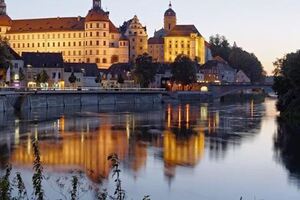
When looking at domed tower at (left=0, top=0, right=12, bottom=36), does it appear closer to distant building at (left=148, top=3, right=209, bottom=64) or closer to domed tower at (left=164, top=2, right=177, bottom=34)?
distant building at (left=148, top=3, right=209, bottom=64)

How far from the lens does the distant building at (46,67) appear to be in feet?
320

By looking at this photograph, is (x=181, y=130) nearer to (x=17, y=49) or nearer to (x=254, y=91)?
(x=254, y=91)

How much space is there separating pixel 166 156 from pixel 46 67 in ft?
237

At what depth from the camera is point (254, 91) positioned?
144625mm

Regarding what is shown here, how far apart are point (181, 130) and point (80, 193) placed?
82.6ft

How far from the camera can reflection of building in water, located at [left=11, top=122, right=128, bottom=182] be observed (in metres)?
26.1

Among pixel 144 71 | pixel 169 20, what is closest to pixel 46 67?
pixel 144 71

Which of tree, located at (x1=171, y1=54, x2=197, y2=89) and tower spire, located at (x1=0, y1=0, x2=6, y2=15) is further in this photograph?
tower spire, located at (x1=0, y1=0, x2=6, y2=15)

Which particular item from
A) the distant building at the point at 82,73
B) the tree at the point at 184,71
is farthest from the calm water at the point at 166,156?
the tree at the point at 184,71

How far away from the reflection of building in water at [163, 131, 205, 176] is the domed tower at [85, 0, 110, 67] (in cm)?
10127

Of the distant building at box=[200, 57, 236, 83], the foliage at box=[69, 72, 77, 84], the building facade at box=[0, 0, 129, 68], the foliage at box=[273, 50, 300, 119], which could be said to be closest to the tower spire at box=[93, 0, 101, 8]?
the building facade at box=[0, 0, 129, 68]

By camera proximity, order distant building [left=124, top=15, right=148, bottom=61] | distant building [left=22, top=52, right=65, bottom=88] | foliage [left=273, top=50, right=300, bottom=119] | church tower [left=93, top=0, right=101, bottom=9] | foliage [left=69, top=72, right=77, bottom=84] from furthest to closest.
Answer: distant building [left=124, top=15, right=148, bottom=61] < church tower [left=93, top=0, right=101, bottom=9] < foliage [left=69, top=72, right=77, bottom=84] < distant building [left=22, top=52, right=65, bottom=88] < foliage [left=273, top=50, right=300, bottom=119]

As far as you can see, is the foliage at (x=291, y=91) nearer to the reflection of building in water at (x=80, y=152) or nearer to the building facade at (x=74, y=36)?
the reflection of building in water at (x=80, y=152)

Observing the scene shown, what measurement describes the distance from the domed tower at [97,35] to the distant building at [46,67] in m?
39.0
